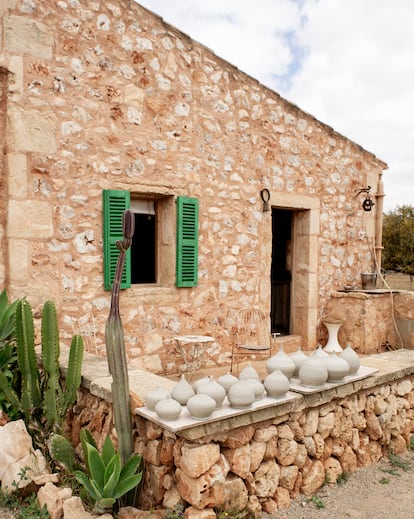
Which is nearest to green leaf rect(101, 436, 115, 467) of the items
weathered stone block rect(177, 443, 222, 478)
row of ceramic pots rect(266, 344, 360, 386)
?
weathered stone block rect(177, 443, 222, 478)

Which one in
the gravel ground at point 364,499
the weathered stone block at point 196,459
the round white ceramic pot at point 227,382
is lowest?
the gravel ground at point 364,499

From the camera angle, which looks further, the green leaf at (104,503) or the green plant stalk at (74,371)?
the green plant stalk at (74,371)

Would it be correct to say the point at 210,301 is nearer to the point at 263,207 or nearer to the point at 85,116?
the point at 263,207

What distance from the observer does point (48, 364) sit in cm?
308

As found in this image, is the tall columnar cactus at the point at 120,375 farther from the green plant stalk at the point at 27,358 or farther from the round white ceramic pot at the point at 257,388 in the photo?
the green plant stalk at the point at 27,358

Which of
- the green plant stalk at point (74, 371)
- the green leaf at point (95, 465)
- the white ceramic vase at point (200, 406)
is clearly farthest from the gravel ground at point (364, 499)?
the white ceramic vase at point (200, 406)

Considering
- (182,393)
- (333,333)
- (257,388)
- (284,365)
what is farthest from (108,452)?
(333,333)

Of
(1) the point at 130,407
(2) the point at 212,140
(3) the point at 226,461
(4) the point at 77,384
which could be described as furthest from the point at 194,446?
(2) the point at 212,140

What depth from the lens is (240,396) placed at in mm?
2555

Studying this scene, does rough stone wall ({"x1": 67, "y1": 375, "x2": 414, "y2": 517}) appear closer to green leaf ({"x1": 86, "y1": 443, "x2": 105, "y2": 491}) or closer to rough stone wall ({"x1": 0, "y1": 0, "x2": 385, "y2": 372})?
green leaf ({"x1": 86, "y1": 443, "x2": 105, "y2": 491})

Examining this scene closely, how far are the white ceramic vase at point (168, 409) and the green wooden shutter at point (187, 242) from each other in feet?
8.30

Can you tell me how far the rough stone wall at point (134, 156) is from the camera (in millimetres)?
3975

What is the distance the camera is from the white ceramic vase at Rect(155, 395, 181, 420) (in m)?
2.37

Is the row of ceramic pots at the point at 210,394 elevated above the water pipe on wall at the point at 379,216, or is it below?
below
